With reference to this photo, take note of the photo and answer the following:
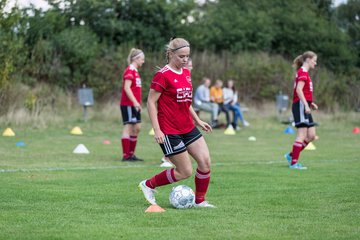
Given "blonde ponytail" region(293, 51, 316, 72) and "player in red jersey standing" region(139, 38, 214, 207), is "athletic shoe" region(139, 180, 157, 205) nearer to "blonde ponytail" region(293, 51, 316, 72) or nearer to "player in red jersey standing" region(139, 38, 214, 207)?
"player in red jersey standing" region(139, 38, 214, 207)

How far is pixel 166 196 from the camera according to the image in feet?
31.6

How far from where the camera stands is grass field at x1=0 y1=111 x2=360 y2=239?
6.97 m

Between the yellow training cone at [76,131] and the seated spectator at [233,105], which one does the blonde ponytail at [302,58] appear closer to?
the yellow training cone at [76,131]

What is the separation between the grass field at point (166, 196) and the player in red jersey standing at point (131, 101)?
1.58 feet

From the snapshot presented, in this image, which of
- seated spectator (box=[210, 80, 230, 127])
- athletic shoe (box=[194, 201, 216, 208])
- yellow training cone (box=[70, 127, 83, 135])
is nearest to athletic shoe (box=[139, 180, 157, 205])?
athletic shoe (box=[194, 201, 216, 208])

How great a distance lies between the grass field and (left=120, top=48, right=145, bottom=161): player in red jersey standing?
1.58ft

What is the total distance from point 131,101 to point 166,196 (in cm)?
462

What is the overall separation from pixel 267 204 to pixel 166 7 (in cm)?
2786

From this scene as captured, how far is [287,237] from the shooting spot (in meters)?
6.66

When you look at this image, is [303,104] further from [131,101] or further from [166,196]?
[166,196]

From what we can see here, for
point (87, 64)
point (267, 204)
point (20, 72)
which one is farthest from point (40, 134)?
point (267, 204)

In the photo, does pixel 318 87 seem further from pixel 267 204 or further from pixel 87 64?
pixel 267 204

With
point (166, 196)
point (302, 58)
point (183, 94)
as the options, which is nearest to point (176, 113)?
point (183, 94)

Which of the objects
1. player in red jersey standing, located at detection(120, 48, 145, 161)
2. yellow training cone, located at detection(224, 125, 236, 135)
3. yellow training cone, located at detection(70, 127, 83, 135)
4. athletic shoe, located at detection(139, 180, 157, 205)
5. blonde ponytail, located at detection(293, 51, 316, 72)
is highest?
blonde ponytail, located at detection(293, 51, 316, 72)
